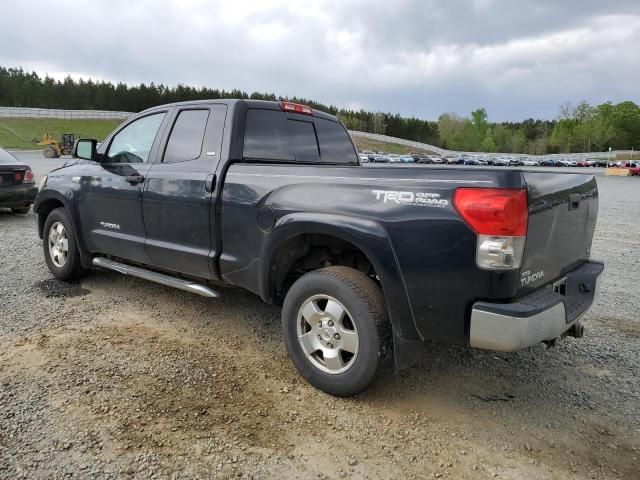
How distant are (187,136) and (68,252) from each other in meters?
2.22

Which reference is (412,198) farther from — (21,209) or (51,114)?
(51,114)

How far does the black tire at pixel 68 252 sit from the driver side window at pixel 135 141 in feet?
3.00

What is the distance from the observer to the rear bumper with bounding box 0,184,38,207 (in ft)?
30.6

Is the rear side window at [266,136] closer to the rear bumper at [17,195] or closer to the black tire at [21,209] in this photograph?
the rear bumper at [17,195]

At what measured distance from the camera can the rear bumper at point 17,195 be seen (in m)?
9.33

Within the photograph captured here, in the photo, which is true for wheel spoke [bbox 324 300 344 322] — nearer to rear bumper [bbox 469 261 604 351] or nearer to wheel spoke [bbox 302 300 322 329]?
wheel spoke [bbox 302 300 322 329]

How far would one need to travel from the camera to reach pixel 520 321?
2.54 m

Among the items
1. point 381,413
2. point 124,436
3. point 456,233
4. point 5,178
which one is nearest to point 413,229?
point 456,233

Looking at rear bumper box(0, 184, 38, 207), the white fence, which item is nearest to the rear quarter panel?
rear bumper box(0, 184, 38, 207)

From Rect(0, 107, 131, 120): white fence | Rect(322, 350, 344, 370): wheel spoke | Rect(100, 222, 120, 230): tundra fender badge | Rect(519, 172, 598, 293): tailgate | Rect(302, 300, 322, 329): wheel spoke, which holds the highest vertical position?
Rect(0, 107, 131, 120): white fence

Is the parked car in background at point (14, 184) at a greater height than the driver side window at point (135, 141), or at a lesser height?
lesser

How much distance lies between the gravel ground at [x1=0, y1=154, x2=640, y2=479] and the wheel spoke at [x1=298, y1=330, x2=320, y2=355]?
276 mm

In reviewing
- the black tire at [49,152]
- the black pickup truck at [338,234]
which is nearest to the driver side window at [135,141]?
the black pickup truck at [338,234]

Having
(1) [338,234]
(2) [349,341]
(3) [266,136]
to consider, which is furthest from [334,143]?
(2) [349,341]
